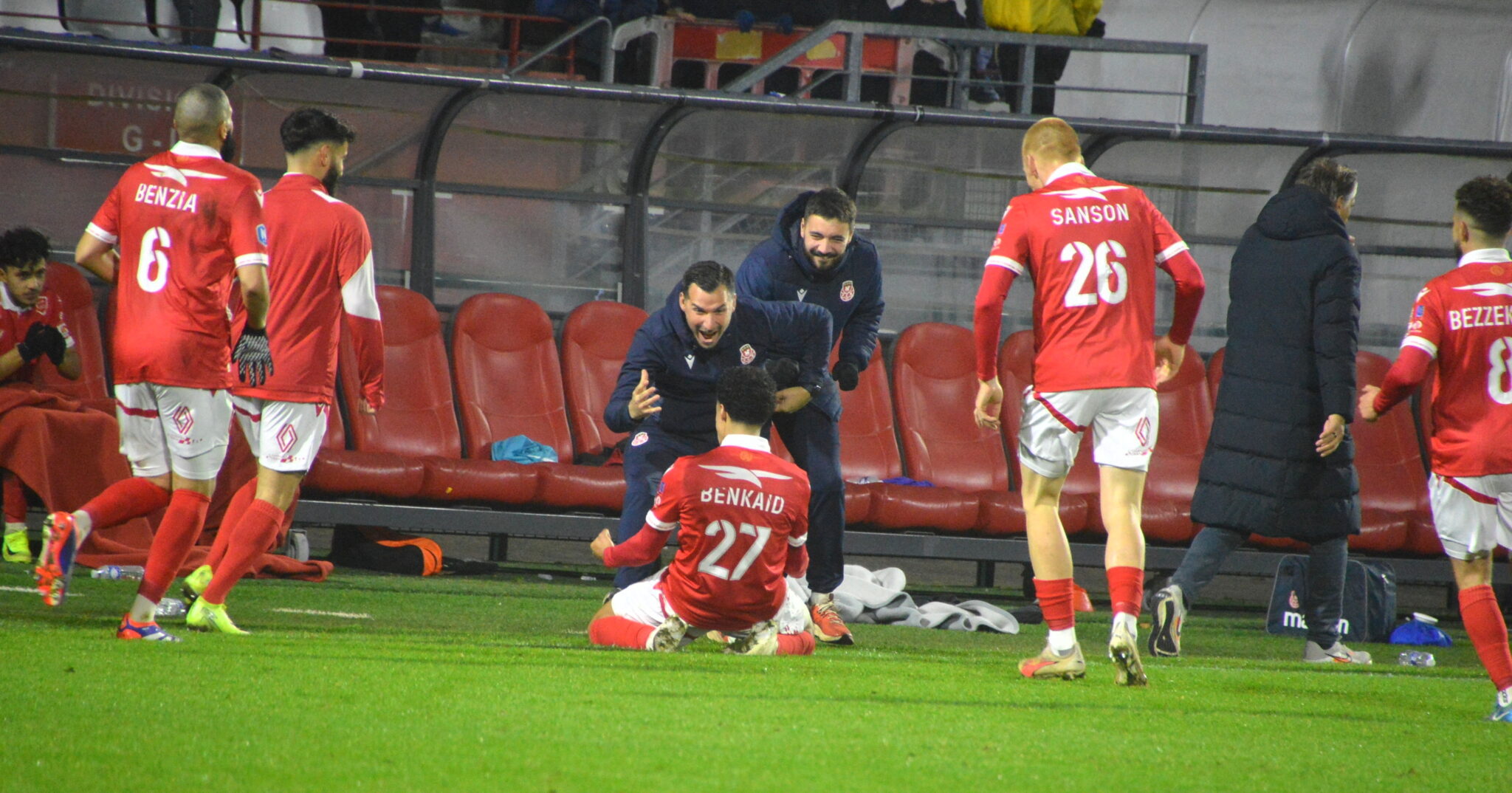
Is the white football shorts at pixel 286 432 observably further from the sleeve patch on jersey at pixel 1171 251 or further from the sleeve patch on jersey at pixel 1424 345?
the sleeve patch on jersey at pixel 1424 345

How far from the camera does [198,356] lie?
4980 mm

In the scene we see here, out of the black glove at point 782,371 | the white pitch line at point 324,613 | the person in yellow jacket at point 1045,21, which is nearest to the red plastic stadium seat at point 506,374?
the white pitch line at point 324,613

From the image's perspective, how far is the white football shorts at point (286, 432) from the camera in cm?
520

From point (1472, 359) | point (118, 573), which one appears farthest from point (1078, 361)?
point (118, 573)

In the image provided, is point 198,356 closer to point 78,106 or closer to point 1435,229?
point 78,106

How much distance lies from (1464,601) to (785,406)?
7.96 feet

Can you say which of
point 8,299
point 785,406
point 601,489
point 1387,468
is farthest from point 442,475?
point 1387,468

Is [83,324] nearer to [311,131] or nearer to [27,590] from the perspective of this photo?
[27,590]

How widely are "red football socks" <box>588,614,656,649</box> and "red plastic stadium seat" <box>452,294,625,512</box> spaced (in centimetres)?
395

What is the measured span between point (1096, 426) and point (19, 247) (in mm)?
5770

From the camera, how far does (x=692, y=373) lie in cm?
589

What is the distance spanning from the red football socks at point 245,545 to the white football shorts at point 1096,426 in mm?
2570

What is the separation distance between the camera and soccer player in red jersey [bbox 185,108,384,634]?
17.0 ft

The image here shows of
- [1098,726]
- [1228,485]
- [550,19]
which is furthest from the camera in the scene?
[550,19]
